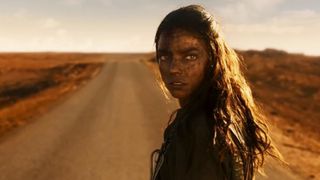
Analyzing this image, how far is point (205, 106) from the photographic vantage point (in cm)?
159

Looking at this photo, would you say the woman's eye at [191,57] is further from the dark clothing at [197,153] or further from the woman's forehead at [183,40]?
the dark clothing at [197,153]

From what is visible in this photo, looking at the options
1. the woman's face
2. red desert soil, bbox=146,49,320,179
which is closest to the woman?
the woman's face

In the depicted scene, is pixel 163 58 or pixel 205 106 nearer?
pixel 205 106

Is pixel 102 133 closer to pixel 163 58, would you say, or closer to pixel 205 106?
pixel 163 58

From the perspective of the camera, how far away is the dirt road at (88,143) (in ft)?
28.4

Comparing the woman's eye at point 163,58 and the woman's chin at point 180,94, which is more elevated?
the woman's eye at point 163,58

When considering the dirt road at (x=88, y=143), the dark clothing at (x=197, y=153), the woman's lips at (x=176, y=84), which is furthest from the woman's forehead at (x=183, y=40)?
the dirt road at (x=88, y=143)

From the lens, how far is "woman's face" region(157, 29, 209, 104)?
64.9 inches

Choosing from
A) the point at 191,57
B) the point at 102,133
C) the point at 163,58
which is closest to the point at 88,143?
the point at 102,133

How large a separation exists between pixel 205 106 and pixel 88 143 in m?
9.80

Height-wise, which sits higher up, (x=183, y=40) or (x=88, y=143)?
(x=183, y=40)

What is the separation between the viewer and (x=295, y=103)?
22.0 metres

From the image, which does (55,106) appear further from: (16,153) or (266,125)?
(266,125)

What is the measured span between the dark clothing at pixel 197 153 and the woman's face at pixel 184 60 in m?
0.15
